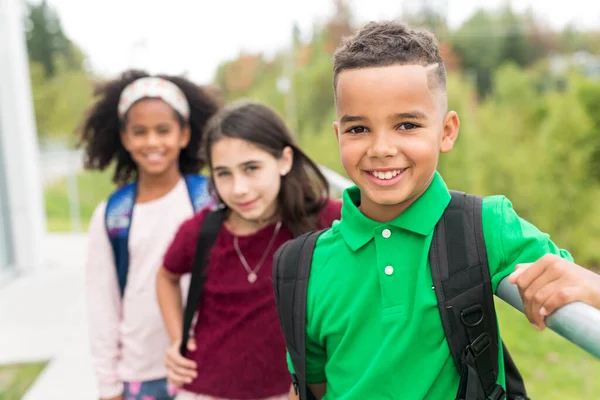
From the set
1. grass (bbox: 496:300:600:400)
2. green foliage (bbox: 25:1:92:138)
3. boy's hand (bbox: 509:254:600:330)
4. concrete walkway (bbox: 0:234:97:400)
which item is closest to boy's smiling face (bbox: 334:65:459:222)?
boy's hand (bbox: 509:254:600:330)

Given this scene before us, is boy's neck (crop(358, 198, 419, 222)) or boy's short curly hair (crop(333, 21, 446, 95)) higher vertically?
boy's short curly hair (crop(333, 21, 446, 95))

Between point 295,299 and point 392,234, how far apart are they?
0.69 ft

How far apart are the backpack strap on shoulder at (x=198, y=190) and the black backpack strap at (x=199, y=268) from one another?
0.32 m

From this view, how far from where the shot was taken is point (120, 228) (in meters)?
1.94

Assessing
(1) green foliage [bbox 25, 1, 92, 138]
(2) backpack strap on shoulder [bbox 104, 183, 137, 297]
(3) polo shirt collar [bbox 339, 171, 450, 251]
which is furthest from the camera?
(1) green foliage [bbox 25, 1, 92, 138]

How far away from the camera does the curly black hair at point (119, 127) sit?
2.19m

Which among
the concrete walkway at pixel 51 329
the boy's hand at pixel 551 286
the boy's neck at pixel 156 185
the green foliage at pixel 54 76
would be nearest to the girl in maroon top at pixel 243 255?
the boy's neck at pixel 156 185

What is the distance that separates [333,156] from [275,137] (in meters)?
7.15

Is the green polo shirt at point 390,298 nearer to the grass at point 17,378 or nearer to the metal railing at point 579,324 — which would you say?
the metal railing at point 579,324

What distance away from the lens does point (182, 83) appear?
2.20m

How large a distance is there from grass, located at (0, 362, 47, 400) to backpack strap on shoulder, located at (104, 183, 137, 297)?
5.56 feet

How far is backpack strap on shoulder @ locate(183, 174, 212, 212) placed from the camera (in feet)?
6.52

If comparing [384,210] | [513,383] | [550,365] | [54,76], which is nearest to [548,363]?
[550,365]

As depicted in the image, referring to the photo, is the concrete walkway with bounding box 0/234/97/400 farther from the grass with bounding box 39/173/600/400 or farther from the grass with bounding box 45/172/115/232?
the grass with bounding box 45/172/115/232
